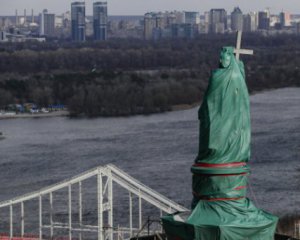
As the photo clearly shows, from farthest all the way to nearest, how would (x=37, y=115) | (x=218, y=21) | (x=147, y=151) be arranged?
(x=218, y=21)
(x=37, y=115)
(x=147, y=151)

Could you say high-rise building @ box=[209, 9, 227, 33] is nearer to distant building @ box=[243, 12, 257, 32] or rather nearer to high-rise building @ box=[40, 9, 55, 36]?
distant building @ box=[243, 12, 257, 32]

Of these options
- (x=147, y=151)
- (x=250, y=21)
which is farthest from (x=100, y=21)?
(x=147, y=151)

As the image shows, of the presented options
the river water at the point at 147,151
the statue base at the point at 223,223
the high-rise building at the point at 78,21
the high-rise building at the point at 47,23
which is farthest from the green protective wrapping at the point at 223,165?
the high-rise building at the point at 47,23

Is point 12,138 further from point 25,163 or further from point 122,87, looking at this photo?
point 122,87

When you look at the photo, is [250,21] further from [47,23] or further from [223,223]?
[223,223]

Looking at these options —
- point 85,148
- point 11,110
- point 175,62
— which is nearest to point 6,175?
point 85,148
